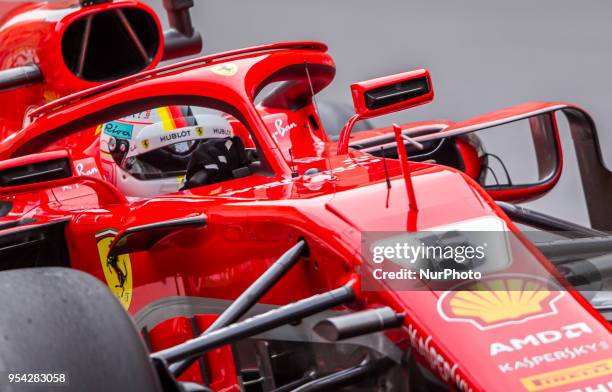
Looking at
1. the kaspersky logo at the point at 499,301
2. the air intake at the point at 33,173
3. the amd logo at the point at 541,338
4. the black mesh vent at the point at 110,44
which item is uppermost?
the black mesh vent at the point at 110,44

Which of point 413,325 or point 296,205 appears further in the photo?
point 296,205

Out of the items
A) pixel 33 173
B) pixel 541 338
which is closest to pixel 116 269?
pixel 33 173

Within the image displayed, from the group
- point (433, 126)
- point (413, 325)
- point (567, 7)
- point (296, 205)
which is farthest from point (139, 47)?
point (567, 7)

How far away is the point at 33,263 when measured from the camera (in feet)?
14.0

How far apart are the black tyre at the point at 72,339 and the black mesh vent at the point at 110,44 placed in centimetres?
261

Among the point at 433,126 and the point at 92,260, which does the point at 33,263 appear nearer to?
the point at 92,260

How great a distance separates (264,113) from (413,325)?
2.26 m

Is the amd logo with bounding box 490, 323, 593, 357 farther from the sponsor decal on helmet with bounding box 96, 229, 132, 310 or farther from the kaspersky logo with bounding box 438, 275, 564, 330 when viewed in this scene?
the sponsor decal on helmet with bounding box 96, 229, 132, 310

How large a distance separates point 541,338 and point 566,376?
5.4 inches

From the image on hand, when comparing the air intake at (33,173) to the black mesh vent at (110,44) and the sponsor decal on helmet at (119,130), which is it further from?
the black mesh vent at (110,44)

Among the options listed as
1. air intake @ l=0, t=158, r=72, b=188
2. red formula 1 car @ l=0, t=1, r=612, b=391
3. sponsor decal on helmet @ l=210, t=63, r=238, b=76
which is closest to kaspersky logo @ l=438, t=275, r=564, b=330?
red formula 1 car @ l=0, t=1, r=612, b=391

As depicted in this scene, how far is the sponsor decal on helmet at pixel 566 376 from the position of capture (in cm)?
268
